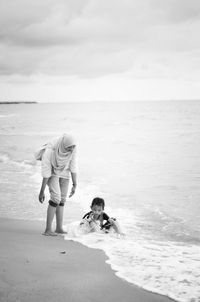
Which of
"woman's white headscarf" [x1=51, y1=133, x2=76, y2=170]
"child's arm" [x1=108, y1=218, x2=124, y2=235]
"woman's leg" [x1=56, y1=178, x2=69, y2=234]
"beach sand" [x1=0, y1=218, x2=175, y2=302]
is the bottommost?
"beach sand" [x1=0, y1=218, x2=175, y2=302]

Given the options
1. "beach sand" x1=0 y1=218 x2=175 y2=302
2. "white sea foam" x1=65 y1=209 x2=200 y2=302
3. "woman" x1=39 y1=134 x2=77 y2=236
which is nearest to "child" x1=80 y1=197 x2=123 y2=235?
"white sea foam" x1=65 y1=209 x2=200 y2=302

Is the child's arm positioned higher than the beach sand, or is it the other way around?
the child's arm

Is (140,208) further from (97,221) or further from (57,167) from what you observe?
(57,167)

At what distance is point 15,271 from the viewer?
11.8 feet

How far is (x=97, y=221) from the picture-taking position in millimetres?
6004

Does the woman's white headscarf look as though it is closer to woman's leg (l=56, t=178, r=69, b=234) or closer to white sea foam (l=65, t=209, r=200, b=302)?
woman's leg (l=56, t=178, r=69, b=234)

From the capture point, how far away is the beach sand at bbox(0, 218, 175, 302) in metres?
3.17

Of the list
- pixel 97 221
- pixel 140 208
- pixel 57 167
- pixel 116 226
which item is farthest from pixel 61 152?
pixel 140 208

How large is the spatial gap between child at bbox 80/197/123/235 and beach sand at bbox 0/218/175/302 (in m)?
0.85

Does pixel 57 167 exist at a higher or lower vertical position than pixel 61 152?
lower

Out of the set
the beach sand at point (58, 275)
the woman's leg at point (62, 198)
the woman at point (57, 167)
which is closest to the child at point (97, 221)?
the woman's leg at point (62, 198)

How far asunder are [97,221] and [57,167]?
1.33 m

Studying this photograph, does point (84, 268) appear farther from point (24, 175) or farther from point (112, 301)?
point (24, 175)

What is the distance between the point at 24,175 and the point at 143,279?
31.3ft
